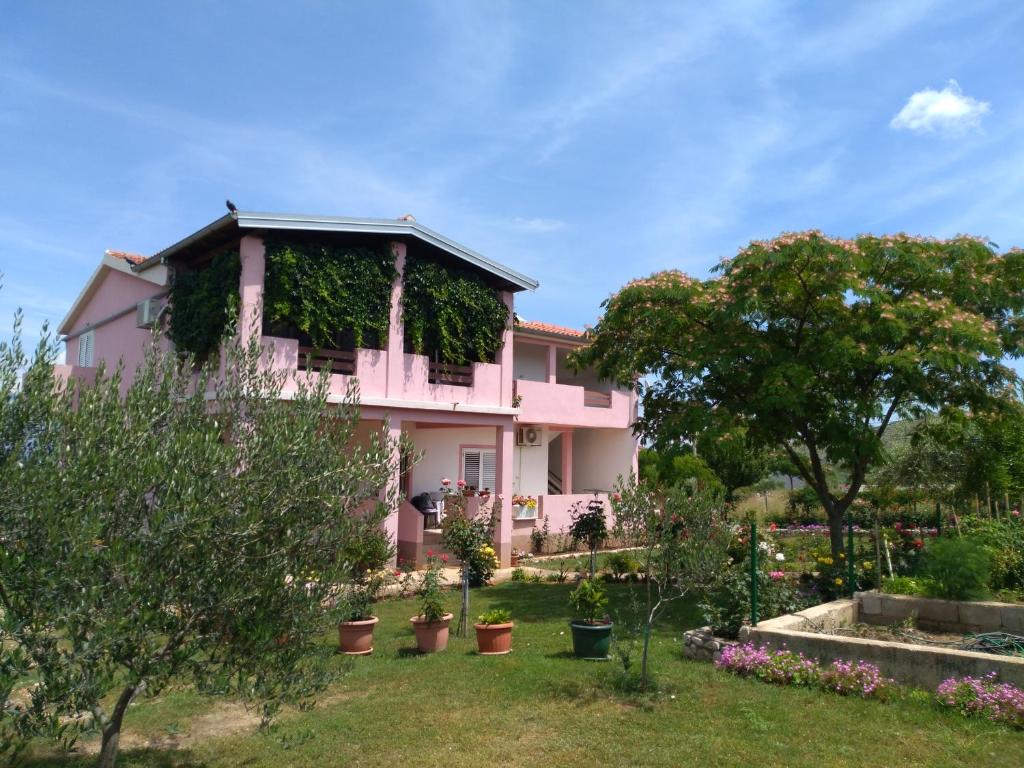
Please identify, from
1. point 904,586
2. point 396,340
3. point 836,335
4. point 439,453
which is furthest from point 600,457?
point 904,586

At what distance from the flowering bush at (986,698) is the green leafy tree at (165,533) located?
6.00 m

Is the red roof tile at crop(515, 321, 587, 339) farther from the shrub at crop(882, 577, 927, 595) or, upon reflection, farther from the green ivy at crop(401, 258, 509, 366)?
the shrub at crop(882, 577, 927, 595)

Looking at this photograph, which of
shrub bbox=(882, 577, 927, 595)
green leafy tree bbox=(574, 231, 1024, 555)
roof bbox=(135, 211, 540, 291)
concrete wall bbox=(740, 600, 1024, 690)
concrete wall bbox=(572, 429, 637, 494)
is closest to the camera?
concrete wall bbox=(740, 600, 1024, 690)

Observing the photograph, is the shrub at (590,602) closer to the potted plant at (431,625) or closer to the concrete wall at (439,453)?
the potted plant at (431,625)

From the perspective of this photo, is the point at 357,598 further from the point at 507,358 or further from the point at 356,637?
the point at 507,358

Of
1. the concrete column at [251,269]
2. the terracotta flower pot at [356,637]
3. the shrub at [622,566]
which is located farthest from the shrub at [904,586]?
the concrete column at [251,269]

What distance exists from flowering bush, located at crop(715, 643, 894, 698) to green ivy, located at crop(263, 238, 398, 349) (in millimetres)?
9651

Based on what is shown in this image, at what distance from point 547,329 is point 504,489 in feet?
22.2

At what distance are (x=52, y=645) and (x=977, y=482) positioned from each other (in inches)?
771

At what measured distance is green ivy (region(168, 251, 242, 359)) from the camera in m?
15.6

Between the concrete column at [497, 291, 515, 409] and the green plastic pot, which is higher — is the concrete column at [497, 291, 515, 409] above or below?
above

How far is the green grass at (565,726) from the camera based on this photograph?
647 cm

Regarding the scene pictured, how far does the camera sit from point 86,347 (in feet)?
73.7

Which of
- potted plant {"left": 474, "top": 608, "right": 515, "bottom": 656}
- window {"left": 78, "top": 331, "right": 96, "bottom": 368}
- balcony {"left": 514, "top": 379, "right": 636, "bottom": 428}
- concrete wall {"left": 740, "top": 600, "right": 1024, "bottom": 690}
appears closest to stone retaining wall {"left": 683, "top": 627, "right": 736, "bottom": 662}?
concrete wall {"left": 740, "top": 600, "right": 1024, "bottom": 690}
